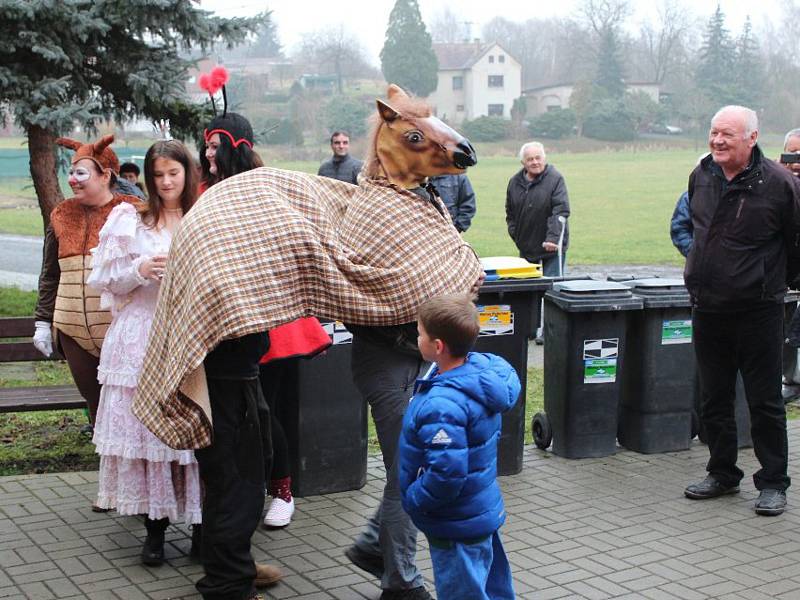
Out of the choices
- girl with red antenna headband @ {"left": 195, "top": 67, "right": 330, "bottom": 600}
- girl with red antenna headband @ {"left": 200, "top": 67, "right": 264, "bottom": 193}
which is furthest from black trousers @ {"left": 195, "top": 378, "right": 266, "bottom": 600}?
girl with red antenna headband @ {"left": 200, "top": 67, "right": 264, "bottom": 193}

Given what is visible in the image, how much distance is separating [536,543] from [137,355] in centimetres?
212

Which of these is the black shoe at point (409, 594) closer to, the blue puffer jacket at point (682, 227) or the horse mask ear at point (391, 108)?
the horse mask ear at point (391, 108)

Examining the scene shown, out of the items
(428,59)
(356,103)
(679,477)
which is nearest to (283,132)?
(356,103)

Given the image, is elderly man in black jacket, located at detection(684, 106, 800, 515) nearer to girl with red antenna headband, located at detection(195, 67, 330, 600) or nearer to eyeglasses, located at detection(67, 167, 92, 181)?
girl with red antenna headband, located at detection(195, 67, 330, 600)

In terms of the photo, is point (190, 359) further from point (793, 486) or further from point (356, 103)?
point (356, 103)

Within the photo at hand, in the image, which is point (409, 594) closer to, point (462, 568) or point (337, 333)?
point (462, 568)

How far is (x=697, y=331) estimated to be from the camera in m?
6.01

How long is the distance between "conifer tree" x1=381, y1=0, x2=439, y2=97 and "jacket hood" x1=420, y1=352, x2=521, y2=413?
75.5 m

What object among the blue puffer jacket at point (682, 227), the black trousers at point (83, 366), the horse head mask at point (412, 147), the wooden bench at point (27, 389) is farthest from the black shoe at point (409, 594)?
the blue puffer jacket at point (682, 227)

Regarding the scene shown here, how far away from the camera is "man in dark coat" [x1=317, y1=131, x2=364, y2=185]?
41.5 ft

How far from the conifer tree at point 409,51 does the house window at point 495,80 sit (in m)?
8.33

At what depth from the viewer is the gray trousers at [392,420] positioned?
4270mm

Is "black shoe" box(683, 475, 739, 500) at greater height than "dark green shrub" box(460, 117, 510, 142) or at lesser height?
lesser

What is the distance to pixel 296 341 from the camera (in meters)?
5.18
